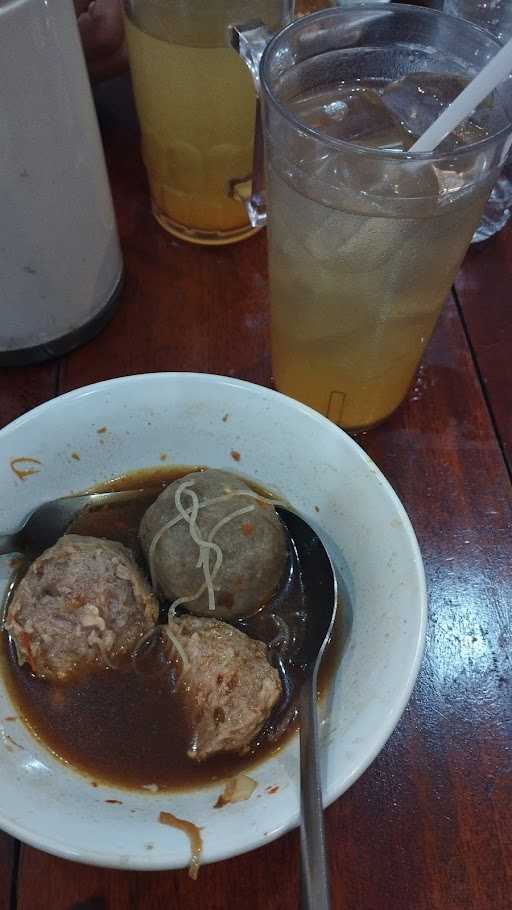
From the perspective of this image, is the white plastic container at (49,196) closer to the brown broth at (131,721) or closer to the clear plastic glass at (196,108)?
the clear plastic glass at (196,108)

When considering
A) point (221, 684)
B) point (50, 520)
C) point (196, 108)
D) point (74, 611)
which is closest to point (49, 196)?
point (196, 108)

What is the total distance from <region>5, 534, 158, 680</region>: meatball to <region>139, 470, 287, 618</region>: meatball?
48mm

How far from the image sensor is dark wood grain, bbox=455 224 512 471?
1.00 metres

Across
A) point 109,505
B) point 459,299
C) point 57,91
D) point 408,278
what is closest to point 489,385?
point 459,299

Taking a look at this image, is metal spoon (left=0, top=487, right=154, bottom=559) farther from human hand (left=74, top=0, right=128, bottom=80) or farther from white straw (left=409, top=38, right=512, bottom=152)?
human hand (left=74, top=0, right=128, bottom=80)

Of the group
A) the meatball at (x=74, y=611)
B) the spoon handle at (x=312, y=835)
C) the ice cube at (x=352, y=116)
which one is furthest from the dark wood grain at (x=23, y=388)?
the spoon handle at (x=312, y=835)

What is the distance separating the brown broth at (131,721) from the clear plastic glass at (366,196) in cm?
34

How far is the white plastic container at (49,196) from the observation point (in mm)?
701

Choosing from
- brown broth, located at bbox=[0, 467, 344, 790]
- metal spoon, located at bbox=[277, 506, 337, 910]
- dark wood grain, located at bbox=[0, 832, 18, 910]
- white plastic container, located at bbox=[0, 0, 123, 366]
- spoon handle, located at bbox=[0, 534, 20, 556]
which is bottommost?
dark wood grain, located at bbox=[0, 832, 18, 910]

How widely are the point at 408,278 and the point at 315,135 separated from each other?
186 millimetres

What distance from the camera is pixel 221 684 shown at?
2.25ft

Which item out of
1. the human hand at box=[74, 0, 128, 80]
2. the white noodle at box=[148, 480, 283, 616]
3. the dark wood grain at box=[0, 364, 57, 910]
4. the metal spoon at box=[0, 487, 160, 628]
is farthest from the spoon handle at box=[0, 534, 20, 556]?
the human hand at box=[74, 0, 128, 80]

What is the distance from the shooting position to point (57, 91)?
750 mm

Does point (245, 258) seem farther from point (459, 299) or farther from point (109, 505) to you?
point (109, 505)
